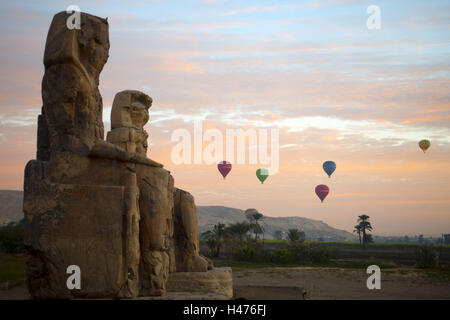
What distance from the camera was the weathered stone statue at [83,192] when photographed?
5.67 metres

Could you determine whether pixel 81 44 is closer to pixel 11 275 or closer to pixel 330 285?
pixel 11 275

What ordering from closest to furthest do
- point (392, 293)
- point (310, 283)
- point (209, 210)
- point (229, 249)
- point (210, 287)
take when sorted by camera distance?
point (210, 287) < point (392, 293) < point (310, 283) < point (229, 249) < point (209, 210)

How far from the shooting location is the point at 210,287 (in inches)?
338

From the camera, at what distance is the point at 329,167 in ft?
128

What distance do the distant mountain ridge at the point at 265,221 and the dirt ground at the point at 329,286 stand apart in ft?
271

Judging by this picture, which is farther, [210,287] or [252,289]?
[252,289]

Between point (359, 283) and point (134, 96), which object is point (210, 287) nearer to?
point (134, 96)

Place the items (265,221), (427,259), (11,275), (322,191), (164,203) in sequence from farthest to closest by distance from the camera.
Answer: (265,221), (322,191), (427,259), (11,275), (164,203)

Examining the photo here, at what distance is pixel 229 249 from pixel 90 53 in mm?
25699

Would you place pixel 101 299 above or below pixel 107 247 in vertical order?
below

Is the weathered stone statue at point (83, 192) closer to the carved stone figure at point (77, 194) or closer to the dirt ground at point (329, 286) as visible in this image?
the carved stone figure at point (77, 194)

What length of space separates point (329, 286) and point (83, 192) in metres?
10.3

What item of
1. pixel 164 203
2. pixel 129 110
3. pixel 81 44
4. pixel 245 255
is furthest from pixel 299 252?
pixel 81 44
